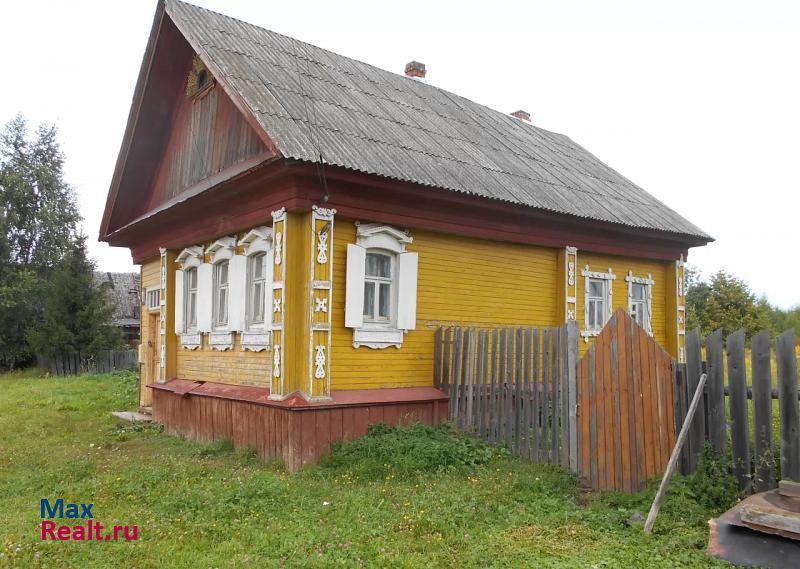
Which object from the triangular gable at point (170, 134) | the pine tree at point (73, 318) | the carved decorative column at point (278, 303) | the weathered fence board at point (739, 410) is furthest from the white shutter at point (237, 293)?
the pine tree at point (73, 318)

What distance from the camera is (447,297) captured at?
1092cm

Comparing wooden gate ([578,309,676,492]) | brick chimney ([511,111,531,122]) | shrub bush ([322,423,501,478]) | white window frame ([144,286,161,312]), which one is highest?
brick chimney ([511,111,531,122])

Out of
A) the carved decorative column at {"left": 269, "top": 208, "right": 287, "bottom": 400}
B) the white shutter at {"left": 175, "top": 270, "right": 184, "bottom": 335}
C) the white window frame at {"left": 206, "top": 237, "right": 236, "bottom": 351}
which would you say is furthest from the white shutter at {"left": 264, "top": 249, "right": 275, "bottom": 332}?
the white shutter at {"left": 175, "top": 270, "right": 184, "bottom": 335}

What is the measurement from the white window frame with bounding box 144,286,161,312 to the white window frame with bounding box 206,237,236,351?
132 inches

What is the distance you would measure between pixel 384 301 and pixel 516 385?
8.12 feet

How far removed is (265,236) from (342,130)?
1.97 m

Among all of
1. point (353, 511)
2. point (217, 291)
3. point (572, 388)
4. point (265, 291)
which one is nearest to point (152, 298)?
point (217, 291)

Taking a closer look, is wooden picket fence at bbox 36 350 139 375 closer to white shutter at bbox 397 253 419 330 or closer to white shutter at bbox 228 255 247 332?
white shutter at bbox 228 255 247 332

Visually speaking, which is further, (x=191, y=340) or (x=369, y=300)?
(x=191, y=340)

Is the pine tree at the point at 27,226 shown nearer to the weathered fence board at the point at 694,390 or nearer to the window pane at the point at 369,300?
the window pane at the point at 369,300

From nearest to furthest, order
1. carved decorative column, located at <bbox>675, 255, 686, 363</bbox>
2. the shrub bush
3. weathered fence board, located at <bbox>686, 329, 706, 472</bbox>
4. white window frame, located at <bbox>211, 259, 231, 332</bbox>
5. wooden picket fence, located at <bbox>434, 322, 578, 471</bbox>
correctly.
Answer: weathered fence board, located at <bbox>686, 329, 706, 472</bbox> → wooden picket fence, located at <bbox>434, 322, 578, 471</bbox> → the shrub bush → white window frame, located at <bbox>211, 259, 231, 332</bbox> → carved decorative column, located at <bbox>675, 255, 686, 363</bbox>

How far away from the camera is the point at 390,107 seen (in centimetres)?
1289

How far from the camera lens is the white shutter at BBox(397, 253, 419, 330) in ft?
33.2

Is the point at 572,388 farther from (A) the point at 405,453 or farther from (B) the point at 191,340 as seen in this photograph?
(B) the point at 191,340
